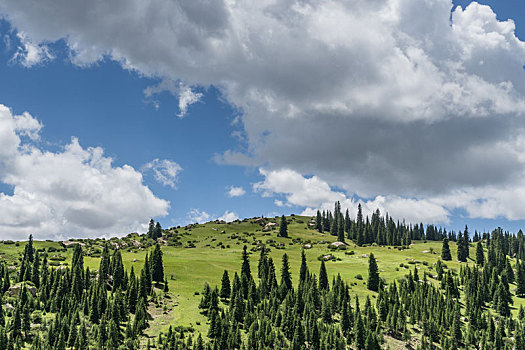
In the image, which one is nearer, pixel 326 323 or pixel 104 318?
pixel 104 318

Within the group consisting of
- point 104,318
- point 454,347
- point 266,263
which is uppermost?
point 266,263

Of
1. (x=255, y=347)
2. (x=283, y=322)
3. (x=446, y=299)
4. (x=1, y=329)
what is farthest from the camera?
(x=446, y=299)

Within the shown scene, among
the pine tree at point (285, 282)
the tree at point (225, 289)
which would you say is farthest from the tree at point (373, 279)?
the tree at point (225, 289)

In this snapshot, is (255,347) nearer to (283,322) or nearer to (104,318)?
(283,322)

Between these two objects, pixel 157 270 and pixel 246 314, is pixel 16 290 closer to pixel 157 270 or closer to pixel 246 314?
pixel 157 270

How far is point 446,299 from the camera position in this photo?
564 feet

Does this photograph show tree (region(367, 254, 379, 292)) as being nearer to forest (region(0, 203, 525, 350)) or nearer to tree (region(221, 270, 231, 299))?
forest (region(0, 203, 525, 350))

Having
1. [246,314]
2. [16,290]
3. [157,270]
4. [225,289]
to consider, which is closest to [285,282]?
[225,289]

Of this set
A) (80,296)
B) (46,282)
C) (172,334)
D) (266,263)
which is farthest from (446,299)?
(46,282)

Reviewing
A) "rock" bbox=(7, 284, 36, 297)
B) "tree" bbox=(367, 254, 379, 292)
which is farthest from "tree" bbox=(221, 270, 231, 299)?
"tree" bbox=(367, 254, 379, 292)

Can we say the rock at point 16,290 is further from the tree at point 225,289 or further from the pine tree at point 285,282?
the pine tree at point 285,282

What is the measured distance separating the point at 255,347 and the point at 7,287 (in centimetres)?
9306

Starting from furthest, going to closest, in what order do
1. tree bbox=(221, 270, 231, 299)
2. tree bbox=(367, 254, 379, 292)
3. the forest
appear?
tree bbox=(367, 254, 379, 292)
tree bbox=(221, 270, 231, 299)
the forest

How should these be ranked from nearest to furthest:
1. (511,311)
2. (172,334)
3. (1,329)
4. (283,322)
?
(1,329), (172,334), (283,322), (511,311)
